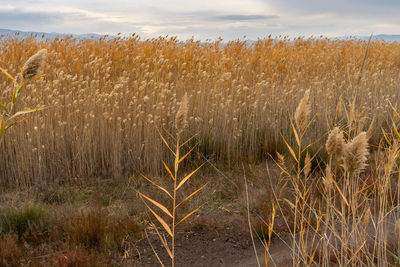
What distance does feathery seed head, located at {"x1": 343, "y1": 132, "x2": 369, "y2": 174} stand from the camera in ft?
3.86

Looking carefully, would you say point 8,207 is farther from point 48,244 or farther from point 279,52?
point 279,52

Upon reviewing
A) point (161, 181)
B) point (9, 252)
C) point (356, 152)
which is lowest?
point (9, 252)

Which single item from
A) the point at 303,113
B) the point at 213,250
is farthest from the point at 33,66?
the point at 213,250

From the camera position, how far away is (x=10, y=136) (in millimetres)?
4172

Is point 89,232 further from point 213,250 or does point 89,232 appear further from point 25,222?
point 213,250

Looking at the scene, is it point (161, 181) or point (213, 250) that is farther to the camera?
point (161, 181)

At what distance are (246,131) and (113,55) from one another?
11.2ft

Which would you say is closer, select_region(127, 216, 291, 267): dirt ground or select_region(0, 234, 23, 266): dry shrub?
select_region(0, 234, 23, 266): dry shrub

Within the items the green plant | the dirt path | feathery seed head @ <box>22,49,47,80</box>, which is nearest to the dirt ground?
the dirt path

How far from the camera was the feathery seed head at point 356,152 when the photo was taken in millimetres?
1178

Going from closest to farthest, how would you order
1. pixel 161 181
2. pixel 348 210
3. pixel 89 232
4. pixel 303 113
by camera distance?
1. pixel 303 113
2. pixel 348 210
3. pixel 89 232
4. pixel 161 181

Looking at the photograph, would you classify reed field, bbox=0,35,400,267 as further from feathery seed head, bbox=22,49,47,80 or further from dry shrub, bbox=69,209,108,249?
feathery seed head, bbox=22,49,47,80

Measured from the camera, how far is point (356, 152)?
1.20m

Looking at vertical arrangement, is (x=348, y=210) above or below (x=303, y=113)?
below
